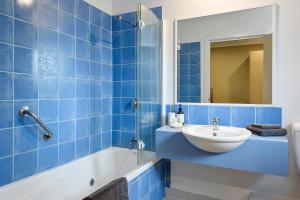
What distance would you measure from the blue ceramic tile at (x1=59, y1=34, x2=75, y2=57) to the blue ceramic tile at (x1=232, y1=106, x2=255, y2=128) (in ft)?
5.25

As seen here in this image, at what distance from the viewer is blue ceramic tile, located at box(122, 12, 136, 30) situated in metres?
2.35

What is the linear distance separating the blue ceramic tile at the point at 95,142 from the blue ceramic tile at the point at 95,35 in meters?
1.02

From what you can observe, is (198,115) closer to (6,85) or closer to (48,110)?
(48,110)

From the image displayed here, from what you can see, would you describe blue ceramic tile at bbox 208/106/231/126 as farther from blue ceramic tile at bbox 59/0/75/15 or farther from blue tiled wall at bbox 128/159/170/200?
blue ceramic tile at bbox 59/0/75/15

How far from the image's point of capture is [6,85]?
1434 millimetres

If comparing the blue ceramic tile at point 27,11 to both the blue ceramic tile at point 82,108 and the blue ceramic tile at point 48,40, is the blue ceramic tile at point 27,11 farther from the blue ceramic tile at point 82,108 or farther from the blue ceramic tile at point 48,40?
the blue ceramic tile at point 82,108

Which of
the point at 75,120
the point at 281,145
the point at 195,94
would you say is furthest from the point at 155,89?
the point at 281,145

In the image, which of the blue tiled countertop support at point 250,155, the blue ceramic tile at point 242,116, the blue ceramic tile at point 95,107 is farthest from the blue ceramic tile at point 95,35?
the blue ceramic tile at point 242,116

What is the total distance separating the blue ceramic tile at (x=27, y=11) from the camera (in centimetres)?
150

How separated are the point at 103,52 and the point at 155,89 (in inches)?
31.6

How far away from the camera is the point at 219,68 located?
1.89 meters

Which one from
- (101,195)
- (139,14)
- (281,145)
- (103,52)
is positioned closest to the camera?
(101,195)

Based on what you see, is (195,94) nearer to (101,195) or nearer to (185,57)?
(185,57)

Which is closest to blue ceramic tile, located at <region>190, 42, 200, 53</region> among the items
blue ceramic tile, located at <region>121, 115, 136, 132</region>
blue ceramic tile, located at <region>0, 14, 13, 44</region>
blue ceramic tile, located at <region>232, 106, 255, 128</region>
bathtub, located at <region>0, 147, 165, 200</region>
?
blue ceramic tile, located at <region>232, 106, 255, 128</region>
